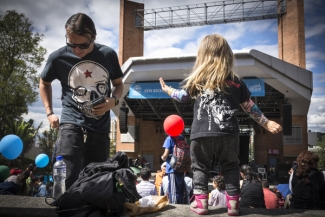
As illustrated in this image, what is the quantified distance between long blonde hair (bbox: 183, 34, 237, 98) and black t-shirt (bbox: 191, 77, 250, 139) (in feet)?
0.20

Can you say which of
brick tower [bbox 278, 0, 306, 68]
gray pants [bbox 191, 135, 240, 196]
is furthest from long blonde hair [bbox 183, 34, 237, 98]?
brick tower [bbox 278, 0, 306, 68]

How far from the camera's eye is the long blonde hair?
240cm

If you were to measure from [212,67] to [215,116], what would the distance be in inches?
17.6

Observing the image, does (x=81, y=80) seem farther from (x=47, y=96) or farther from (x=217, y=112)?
(x=217, y=112)

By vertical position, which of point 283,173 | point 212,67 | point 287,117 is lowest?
point 283,173

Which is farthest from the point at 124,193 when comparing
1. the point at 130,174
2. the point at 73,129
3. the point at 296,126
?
the point at 296,126

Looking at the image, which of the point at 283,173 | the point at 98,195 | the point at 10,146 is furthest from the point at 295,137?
the point at 98,195

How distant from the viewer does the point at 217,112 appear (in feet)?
7.67

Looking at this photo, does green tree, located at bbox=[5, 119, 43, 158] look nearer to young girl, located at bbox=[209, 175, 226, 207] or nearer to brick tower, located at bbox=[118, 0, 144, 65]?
brick tower, located at bbox=[118, 0, 144, 65]

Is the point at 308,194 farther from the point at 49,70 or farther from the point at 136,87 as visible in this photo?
the point at 136,87

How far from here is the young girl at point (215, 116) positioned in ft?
7.55

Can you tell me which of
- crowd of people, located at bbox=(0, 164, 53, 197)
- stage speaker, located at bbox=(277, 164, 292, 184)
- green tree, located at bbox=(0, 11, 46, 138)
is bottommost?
stage speaker, located at bbox=(277, 164, 292, 184)

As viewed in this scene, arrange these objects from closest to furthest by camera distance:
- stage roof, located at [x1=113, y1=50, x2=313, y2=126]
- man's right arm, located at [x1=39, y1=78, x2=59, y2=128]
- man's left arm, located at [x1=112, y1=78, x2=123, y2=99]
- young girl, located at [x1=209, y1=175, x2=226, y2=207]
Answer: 1. man's right arm, located at [x1=39, y1=78, x2=59, y2=128]
2. man's left arm, located at [x1=112, y1=78, x2=123, y2=99]
3. young girl, located at [x1=209, y1=175, x2=226, y2=207]
4. stage roof, located at [x1=113, y1=50, x2=313, y2=126]

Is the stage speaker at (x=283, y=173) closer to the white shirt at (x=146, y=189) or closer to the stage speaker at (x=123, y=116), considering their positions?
the stage speaker at (x=123, y=116)
